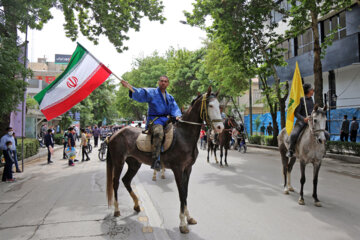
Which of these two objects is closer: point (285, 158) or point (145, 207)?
point (145, 207)

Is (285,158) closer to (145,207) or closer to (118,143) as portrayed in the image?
(145,207)

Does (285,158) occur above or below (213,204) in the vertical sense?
above

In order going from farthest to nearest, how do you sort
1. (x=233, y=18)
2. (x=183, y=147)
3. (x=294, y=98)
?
(x=233, y=18)
(x=294, y=98)
(x=183, y=147)

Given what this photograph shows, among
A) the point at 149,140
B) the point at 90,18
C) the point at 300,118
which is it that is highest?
the point at 90,18

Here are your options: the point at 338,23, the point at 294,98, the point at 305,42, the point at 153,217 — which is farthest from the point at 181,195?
the point at 305,42

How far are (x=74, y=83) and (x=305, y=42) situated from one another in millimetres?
22692

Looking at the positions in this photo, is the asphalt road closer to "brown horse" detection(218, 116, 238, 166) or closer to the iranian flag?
the iranian flag

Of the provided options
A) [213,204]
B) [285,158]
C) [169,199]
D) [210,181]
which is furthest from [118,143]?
[285,158]

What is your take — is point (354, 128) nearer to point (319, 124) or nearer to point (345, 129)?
point (345, 129)

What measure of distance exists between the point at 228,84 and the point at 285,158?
16280 mm

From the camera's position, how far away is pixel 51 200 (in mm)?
6352

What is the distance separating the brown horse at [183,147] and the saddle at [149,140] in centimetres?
8

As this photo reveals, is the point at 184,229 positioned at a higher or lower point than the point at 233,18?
lower

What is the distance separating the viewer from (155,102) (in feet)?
15.5
